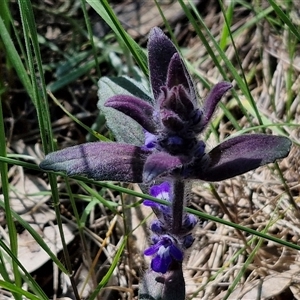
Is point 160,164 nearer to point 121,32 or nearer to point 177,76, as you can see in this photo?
point 177,76

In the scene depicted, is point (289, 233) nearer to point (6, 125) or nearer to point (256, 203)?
point (256, 203)

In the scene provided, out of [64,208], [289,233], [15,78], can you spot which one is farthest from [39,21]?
[289,233]

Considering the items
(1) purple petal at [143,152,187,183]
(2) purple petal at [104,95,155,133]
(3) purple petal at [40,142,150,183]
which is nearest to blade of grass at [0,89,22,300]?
(3) purple petal at [40,142,150,183]

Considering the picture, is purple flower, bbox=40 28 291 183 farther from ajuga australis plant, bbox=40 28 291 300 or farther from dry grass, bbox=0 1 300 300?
dry grass, bbox=0 1 300 300

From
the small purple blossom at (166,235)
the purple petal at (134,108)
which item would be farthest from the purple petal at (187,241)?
the purple petal at (134,108)

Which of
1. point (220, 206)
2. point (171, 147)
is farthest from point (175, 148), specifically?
point (220, 206)

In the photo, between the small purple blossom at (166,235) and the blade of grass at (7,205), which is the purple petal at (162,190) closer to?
the small purple blossom at (166,235)

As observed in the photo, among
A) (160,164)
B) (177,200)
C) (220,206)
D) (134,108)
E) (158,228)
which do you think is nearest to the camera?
(160,164)
